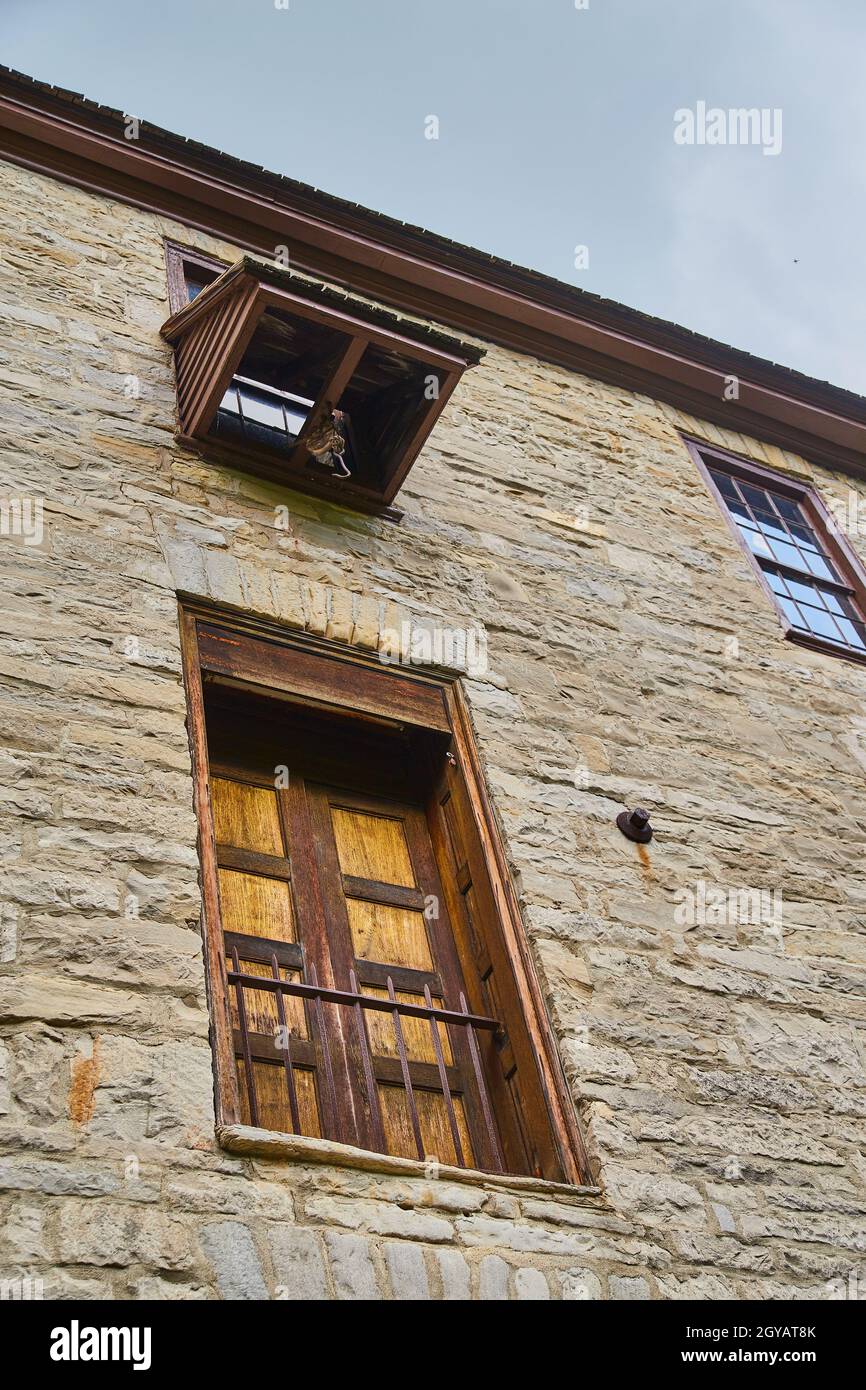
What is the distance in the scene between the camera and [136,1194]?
3168 mm

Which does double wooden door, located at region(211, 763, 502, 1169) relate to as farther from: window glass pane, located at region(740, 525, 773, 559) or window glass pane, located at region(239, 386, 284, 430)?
window glass pane, located at region(740, 525, 773, 559)

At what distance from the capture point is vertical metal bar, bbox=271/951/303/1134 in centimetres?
383

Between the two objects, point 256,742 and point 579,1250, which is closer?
point 579,1250

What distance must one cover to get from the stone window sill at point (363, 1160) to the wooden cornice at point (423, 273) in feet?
18.9

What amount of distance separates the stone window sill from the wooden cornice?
575 centimetres

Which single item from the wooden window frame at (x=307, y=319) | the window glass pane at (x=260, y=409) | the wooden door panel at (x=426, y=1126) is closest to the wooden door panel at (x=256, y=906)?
the wooden door panel at (x=426, y=1126)

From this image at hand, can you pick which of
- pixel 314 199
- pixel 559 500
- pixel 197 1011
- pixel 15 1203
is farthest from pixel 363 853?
pixel 314 199

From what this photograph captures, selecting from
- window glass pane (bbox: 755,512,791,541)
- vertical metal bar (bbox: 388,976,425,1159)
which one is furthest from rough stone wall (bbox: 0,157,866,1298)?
window glass pane (bbox: 755,512,791,541)

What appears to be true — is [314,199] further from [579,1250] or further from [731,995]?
[579,1250]

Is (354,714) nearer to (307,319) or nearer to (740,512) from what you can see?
(307,319)

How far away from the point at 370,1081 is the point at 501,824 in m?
1.20

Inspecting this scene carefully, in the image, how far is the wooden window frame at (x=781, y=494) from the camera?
7.95 m
